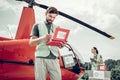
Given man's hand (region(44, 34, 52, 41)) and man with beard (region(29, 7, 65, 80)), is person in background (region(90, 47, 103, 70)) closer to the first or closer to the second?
man with beard (region(29, 7, 65, 80))

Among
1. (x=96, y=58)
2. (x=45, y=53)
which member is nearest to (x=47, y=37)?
(x=45, y=53)

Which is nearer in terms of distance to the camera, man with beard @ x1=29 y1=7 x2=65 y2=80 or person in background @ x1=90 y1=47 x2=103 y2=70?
man with beard @ x1=29 y1=7 x2=65 y2=80

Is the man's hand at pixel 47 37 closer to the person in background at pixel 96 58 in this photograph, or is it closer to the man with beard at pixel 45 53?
the man with beard at pixel 45 53

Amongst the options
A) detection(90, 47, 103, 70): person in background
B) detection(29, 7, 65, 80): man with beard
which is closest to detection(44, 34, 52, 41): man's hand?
detection(29, 7, 65, 80): man with beard

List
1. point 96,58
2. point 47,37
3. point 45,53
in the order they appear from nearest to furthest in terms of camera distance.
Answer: point 47,37 < point 45,53 < point 96,58

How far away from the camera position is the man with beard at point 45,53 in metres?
4.22

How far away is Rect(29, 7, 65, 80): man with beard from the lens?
4.22 meters

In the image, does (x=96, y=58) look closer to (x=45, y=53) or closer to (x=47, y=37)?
(x=45, y=53)

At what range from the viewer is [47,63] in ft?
14.0

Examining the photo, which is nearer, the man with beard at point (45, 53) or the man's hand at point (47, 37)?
the man's hand at point (47, 37)

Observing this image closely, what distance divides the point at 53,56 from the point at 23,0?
658 centimetres

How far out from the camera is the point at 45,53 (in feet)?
14.0

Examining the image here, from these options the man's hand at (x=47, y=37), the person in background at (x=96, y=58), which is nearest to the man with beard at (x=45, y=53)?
the man's hand at (x=47, y=37)

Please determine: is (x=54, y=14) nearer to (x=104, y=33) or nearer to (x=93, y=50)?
(x=104, y=33)
